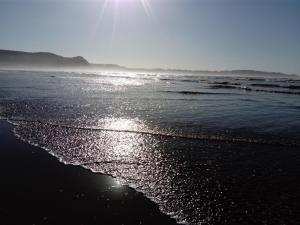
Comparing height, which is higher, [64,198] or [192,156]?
[192,156]

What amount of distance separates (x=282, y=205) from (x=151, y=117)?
13.2 meters

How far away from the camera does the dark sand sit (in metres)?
6.87

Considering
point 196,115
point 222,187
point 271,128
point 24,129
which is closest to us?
point 222,187

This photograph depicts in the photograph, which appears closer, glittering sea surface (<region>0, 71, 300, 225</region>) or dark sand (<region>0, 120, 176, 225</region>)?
dark sand (<region>0, 120, 176, 225</region>)

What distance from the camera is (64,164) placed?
1042 cm

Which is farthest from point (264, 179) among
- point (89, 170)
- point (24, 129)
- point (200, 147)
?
point (24, 129)

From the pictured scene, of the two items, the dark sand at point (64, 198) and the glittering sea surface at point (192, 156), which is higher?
the glittering sea surface at point (192, 156)

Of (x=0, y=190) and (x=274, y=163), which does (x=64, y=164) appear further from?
(x=274, y=163)

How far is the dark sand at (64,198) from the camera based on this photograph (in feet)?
22.5

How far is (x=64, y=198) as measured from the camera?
7.79 meters

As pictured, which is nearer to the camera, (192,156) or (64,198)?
(64,198)

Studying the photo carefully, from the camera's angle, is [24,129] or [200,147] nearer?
[200,147]

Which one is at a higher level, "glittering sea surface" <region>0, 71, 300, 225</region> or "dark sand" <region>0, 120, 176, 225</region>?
"glittering sea surface" <region>0, 71, 300, 225</region>

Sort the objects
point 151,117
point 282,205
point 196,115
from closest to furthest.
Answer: point 282,205 → point 151,117 → point 196,115
